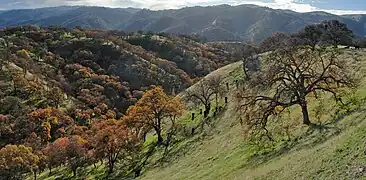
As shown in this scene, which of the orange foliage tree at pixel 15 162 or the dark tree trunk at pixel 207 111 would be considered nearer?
the dark tree trunk at pixel 207 111

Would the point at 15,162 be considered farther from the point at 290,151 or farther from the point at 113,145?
the point at 290,151

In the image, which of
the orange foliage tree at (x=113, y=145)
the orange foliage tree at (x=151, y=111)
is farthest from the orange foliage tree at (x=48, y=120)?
the orange foliage tree at (x=113, y=145)

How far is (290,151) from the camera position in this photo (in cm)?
3756

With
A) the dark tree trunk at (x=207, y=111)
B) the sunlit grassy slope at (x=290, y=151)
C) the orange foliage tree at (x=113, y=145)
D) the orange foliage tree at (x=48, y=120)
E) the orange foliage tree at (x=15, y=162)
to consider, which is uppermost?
the sunlit grassy slope at (x=290, y=151)

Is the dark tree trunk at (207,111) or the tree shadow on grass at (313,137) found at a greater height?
the tree shadow on grass at (313,137)

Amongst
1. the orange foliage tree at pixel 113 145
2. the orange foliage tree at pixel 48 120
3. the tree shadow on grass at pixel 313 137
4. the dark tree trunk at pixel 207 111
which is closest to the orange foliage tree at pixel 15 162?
the orange foliage tree at pixel 113 145

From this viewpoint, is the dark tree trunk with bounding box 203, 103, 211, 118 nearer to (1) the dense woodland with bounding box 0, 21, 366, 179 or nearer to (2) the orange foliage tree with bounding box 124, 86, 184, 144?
(1) the dense woodland with bounding box 0, 21, 366, 179

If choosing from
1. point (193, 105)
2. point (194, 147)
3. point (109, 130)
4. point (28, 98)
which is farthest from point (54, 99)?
A: point (194, 147)

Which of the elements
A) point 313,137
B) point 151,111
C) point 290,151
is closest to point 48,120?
point 151,111

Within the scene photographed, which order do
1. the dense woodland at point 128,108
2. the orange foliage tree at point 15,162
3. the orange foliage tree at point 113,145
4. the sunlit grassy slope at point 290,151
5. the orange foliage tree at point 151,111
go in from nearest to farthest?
1. the sunlit grassy slope at point 290,151
2. the dense woodland at point 128,108
3. the orange foliage tree at point 113,145
4. the orange foliage tree at point 151,111
5. the orange foliage tree at point 15,162

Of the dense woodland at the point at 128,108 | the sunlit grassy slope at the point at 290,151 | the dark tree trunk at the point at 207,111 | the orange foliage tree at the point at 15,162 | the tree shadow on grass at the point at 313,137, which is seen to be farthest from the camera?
the orange foliage tree at the point at 15,162

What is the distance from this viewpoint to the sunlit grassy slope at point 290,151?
90.1 feet

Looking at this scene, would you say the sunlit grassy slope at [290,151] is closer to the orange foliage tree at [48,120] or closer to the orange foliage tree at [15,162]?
the orange foliage tree at [15,162]

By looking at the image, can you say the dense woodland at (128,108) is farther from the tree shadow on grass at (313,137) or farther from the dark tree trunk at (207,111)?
the tree shadow on grass at (313,137)
